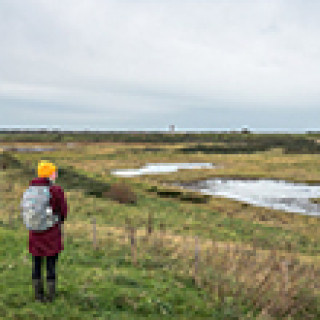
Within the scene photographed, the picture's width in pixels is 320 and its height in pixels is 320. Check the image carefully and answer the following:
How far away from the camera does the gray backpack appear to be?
814 centimetres

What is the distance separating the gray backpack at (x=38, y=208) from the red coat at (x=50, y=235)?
0.10m

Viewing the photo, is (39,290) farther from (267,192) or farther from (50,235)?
(267,192)

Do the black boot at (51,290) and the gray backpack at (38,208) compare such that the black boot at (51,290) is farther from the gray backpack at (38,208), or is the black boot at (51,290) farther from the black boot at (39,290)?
the gray backpack at (38,208)

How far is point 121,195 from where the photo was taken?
117ft

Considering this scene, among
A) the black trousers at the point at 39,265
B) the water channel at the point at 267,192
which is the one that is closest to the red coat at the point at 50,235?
the black trousers at the point at 39,265

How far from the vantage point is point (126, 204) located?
112ft

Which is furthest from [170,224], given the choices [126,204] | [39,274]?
[39,274]

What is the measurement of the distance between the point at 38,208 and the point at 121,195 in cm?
2757

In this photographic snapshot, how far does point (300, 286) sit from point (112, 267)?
496cm

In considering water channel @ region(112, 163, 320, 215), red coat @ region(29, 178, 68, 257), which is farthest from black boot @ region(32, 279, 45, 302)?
water channel @ region(112, 163, 320, 215)

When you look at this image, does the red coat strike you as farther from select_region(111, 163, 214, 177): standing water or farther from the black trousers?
select_region(111, 163, 214, 177): standing water

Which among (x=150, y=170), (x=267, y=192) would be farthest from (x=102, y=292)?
(x=150, y=170)

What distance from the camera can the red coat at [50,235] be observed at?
830 cm

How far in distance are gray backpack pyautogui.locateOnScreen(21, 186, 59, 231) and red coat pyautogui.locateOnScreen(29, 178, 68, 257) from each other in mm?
105
